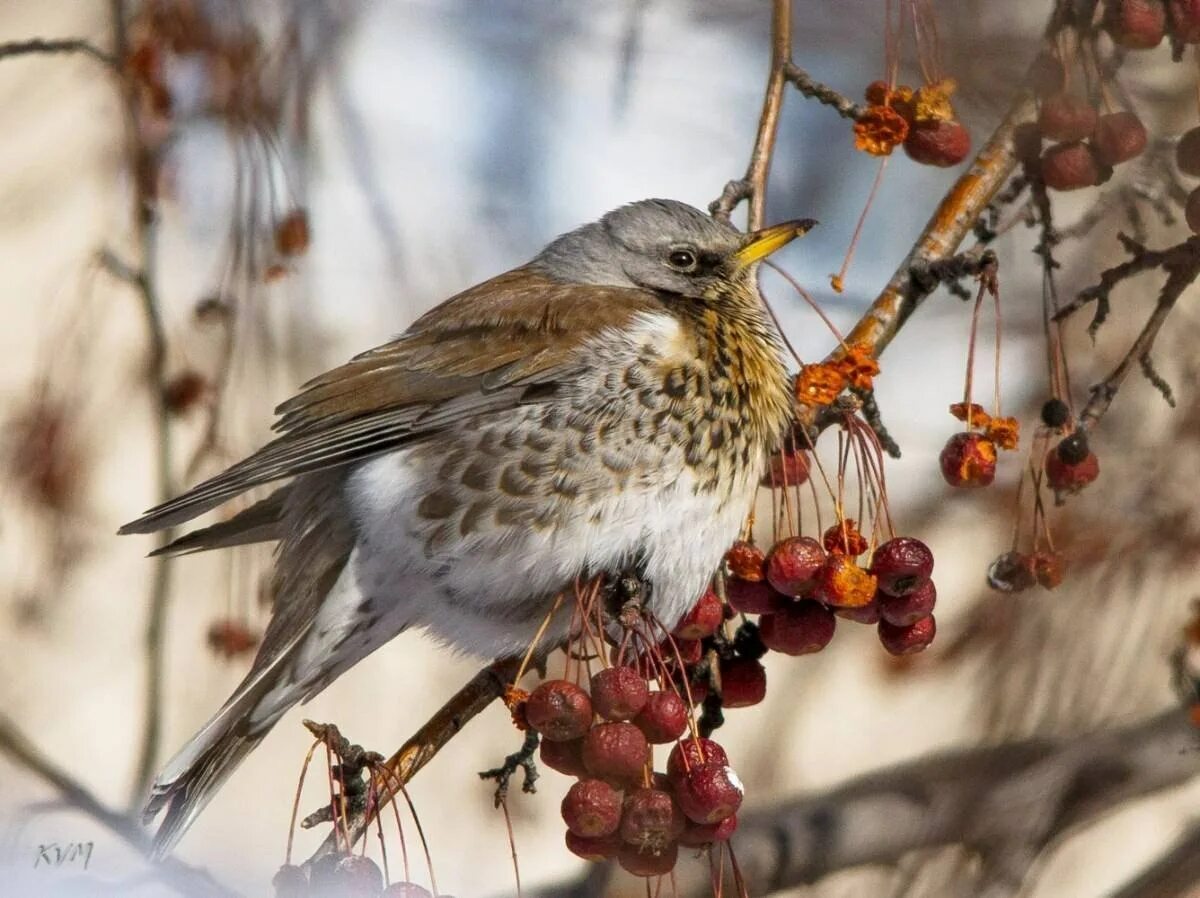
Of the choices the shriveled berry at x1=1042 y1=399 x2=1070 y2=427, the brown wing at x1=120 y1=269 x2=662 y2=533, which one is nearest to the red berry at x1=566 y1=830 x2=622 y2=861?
the brown wing at x1=120 y1=269 x2=662 y2=533

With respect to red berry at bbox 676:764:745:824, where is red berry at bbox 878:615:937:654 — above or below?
above

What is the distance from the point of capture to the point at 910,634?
1.47 metres

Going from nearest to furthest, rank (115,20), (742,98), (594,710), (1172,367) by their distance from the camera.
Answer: (594,710) < (1172,367) < (115,20) < (742,98)

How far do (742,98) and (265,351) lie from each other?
111 centimetres

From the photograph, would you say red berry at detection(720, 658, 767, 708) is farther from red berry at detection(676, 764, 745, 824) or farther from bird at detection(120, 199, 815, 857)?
red berry at detection(676, 764, 745, 824)

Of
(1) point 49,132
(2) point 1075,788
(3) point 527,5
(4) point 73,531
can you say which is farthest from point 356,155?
(2) point 1075,788

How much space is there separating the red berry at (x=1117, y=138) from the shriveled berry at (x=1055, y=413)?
29cm

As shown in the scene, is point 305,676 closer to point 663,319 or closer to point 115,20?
point 663,319

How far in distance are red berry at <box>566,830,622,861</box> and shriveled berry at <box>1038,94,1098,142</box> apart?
0.94 m

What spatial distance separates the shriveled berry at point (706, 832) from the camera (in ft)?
4.50

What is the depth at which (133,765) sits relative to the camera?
2.73m

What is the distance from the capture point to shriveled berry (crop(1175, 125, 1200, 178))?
1.58m

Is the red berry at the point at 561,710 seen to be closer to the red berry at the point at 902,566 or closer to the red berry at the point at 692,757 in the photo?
the red berry at the point at 692,757

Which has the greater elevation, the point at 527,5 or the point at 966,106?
the point at 527,5
